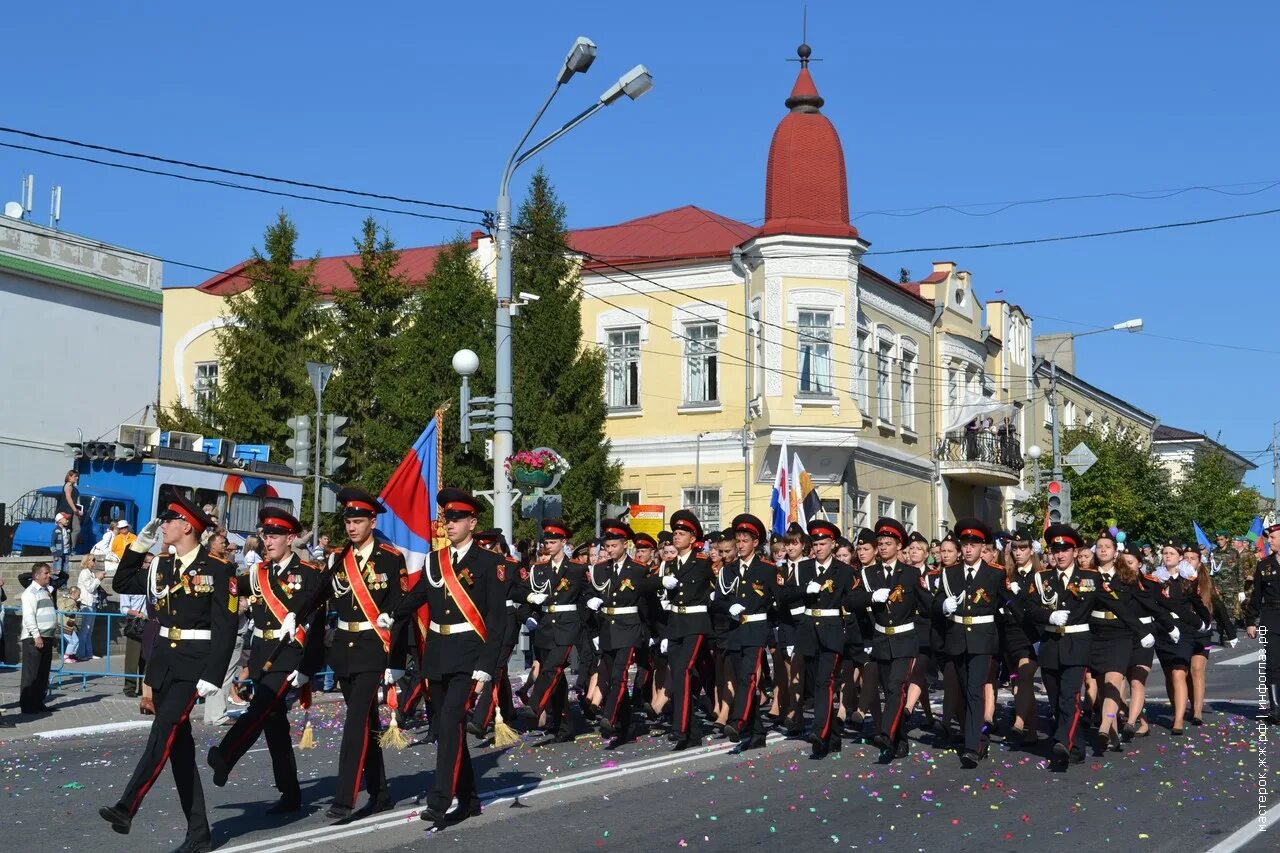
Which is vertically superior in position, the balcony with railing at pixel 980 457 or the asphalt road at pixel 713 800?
the balcony with railing at pixel 980 457

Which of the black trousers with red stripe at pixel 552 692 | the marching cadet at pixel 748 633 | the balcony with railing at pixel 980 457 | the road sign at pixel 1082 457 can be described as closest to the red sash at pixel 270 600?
the black trousers with red stripe at pixel 552 692

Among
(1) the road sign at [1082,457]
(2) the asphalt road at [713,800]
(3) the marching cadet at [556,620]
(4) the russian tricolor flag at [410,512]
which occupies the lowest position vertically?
(2) the asphalt road at [713,800]

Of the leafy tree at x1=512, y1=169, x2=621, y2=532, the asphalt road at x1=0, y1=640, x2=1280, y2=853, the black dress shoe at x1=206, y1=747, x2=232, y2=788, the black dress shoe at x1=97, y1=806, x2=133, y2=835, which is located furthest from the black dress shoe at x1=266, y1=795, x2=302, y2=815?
the leafy tree at x1=512, y1=169, x2=621, y2=532

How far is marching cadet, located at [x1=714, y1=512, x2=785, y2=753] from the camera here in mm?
13539

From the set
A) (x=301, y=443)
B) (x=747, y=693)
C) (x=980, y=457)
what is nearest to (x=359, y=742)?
(x=747, y=693)

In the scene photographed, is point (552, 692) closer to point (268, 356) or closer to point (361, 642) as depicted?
point (361, 642)

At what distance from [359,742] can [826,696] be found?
15.9 feet

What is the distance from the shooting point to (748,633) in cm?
1373

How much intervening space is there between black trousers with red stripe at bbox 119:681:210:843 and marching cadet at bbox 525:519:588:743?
551 centimetres

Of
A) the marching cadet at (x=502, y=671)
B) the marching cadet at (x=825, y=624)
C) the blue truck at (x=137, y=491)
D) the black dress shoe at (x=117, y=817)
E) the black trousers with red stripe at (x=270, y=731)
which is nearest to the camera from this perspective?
the black dress shoe at (x=117, y=817)

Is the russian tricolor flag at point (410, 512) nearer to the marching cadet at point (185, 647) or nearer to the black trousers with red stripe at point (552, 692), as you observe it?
the black trousers with red stripe at point (552, 692)

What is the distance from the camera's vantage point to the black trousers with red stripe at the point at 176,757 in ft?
29.0

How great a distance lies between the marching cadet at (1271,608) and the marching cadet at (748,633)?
17.4 ft

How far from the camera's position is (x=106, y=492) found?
89.8ft
